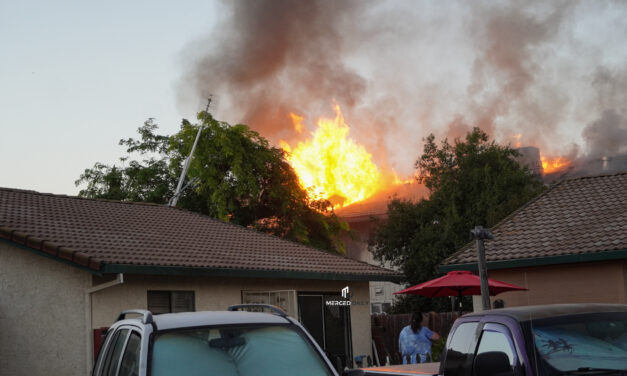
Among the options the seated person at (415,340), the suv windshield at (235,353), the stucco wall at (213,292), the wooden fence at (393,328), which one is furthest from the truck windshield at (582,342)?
the wooden fence at (393,328)

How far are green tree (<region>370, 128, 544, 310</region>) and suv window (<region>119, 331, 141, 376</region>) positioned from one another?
103ft

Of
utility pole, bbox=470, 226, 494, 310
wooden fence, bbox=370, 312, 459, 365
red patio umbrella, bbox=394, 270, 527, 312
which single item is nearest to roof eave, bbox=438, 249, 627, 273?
red patio umbrella, bbox=394, 270, 527, 312

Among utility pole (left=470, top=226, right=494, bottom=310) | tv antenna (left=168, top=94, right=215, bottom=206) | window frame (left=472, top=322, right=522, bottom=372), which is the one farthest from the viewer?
tv antenna (left=168, top=94, right=215, bottom=206)

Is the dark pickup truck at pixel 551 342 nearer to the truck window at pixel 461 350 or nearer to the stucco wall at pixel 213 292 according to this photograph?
the truck window at pixel 461 350

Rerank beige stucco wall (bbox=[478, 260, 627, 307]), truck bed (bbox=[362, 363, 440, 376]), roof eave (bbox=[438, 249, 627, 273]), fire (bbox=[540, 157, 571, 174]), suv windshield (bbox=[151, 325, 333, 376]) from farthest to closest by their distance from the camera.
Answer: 1. fire (bbox=[540, 157, 571, 174])
2. beige stucco wall (bbox=[478, 260, 627, 307])
3. roof eave (bbox=[438, 249, 627, 273])
4. truck bed (bbox=[362, 363, 440, 376])
5. suv windshield (bbox=[151, 325, 333, 376])

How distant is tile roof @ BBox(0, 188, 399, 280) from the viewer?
16.0 metres

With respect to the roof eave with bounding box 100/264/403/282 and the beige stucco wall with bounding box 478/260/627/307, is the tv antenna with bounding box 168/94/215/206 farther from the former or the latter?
the beige stucco wall with bounding box 478/260/627/307

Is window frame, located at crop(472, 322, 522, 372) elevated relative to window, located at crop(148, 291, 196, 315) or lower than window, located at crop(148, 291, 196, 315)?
lower

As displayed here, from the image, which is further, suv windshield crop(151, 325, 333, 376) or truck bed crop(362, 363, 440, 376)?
truck bed crop(362, 363, 440, 376)

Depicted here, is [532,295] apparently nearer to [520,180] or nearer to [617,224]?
Result: [617,224]

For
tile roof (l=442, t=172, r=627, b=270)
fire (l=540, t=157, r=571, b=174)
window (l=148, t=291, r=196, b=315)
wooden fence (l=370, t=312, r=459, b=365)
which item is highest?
fire (l=540, t=157, r=571, b=174)

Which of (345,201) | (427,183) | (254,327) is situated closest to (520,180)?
(427,183)

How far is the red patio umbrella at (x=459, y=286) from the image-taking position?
16.1 m

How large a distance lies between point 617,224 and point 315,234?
72.4ft
